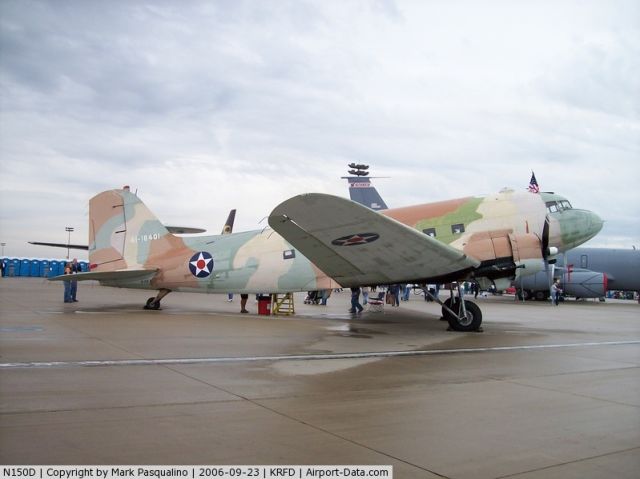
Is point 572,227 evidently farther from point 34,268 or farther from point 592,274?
point 34,268

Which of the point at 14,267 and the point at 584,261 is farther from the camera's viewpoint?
the point at 14,267

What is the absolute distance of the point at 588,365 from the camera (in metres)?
8.73

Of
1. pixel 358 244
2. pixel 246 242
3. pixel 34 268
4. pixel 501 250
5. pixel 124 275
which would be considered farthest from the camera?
pixel 34 268

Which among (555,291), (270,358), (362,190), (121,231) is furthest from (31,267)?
(270,358)

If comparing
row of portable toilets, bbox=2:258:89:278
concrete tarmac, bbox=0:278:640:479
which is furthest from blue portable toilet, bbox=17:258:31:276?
concrete tarmac, bbox=0:278:640:479

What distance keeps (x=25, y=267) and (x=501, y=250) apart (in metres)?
87.1

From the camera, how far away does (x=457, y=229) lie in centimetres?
1452

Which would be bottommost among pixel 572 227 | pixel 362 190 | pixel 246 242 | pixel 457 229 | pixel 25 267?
pixel 25 267

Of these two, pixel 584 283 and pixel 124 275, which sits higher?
pixel 584 283

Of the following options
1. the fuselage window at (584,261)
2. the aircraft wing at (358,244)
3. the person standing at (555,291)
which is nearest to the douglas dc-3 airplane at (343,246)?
the aircraft wing at (358,244)

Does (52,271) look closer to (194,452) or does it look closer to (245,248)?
(245,248)

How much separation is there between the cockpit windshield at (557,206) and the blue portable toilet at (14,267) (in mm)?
84896

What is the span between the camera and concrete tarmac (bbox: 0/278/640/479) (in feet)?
13.0

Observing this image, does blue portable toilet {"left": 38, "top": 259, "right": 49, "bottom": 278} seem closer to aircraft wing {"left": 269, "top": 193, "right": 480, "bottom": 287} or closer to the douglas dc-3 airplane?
the douglas dc-3 airplane
